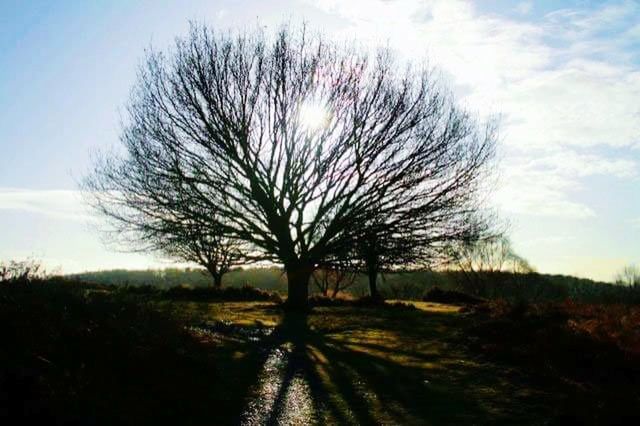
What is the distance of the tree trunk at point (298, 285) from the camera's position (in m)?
24.7

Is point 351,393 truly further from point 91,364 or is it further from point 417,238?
point 417,238

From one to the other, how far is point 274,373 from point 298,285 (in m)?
14.4

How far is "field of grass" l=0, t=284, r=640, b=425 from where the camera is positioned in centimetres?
704

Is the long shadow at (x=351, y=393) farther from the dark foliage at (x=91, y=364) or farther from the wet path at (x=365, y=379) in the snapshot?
the dark foliage at (x=91, y=364)

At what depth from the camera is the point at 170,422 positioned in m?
7.07

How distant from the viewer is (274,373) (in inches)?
412

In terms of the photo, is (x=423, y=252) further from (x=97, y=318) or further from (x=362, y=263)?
(x=97, y=318)

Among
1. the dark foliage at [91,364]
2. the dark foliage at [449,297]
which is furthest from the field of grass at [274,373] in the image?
the dark foliage at [449,297]

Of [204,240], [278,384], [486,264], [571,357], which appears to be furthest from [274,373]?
[486,264]

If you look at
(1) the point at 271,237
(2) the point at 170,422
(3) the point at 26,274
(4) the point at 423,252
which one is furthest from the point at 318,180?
(2) the point at 170,422

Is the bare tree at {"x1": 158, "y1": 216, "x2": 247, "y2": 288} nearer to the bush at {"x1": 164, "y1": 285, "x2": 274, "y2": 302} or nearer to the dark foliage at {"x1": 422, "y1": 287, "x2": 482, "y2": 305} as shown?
the bush at {"x1": 164, "y1": 285, "x2": 274, "y2": 302}

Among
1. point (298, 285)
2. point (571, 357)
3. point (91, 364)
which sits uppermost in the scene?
point (298, 285)

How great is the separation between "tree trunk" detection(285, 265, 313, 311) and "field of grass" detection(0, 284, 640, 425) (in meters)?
9.72

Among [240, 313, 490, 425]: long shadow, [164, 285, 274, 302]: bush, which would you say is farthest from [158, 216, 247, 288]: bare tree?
[240, 313, 490, 425]: long shadow
